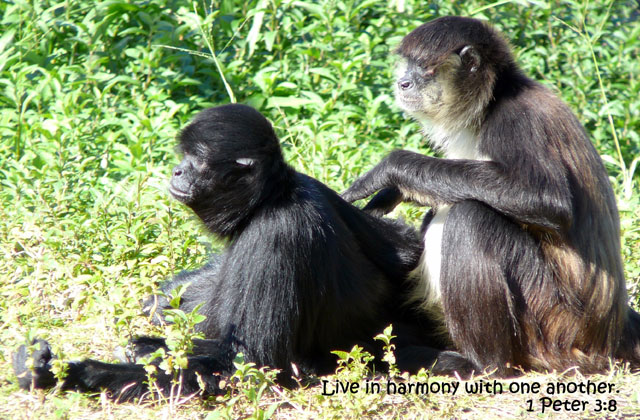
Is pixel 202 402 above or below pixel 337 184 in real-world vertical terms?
below

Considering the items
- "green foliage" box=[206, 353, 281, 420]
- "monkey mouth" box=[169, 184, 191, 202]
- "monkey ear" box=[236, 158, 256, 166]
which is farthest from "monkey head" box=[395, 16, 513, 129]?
"green foliage" box=[206, 353, 281, 420]

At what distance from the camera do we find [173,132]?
329 inches

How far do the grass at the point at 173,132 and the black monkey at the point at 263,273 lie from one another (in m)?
0.19

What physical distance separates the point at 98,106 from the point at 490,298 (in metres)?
5.17

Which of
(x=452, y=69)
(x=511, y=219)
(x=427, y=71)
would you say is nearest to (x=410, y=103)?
(x=427, y=71)

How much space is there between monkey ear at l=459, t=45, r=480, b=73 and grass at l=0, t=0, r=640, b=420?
4.34 ft

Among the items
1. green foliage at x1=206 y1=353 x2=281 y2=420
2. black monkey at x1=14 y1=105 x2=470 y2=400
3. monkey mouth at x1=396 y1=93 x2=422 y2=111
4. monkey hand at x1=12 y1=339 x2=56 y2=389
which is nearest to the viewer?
green foliage at x1=206 y1=353 x2=281 y2=420

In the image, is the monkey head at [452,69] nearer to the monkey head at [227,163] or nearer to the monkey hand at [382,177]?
the monkey hand at [382,177]

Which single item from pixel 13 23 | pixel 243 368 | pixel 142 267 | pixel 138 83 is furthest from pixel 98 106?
pixel 243 368

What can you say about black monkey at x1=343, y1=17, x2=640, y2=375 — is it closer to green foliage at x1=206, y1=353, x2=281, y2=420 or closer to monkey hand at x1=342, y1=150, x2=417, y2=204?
monkey hand at x1=342, y1=150, x2=417, y2=204

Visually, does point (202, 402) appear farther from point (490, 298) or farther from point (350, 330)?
point (490, 298)

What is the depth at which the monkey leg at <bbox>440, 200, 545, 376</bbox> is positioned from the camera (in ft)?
17.3

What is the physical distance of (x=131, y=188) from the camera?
23.1ft

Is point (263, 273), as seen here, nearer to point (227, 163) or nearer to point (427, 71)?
point (227, 163)
